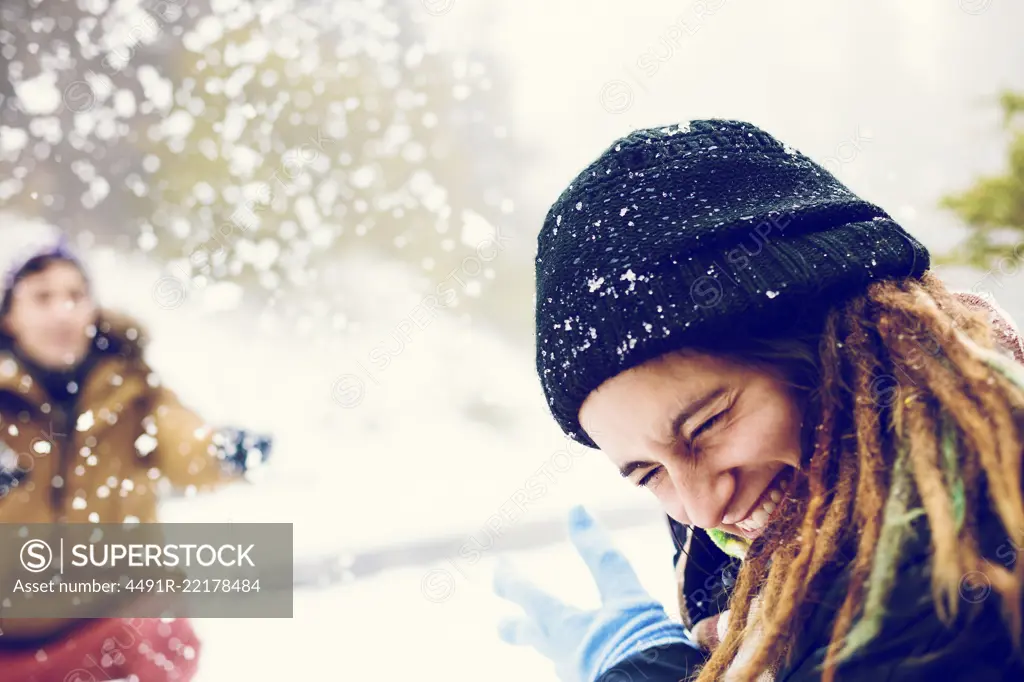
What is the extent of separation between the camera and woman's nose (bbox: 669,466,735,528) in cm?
60

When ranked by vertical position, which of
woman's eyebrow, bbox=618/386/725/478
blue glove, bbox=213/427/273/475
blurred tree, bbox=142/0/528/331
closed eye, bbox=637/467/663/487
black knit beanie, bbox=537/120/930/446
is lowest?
Answer: closed eye, bbox=637/467/663/487

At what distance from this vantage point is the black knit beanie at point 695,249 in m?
0.58

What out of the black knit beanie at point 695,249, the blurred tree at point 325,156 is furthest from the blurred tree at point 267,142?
the black knit beanie at point 695,249

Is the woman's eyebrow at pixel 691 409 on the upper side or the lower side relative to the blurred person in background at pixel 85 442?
lower

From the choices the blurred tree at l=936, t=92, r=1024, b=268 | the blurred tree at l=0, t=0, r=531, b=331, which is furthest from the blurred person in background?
the blurred tree at l=936, t=92, r=1024, b=268

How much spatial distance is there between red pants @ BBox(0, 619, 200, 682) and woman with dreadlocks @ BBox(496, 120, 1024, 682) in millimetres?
1171

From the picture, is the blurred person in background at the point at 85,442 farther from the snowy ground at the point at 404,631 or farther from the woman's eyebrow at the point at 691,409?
the woman's eyebrow at the point at 691,409

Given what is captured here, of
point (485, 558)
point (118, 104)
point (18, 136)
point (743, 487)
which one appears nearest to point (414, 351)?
point (485, 558)

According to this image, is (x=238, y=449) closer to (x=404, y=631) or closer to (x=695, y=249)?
(x=404, y=631)

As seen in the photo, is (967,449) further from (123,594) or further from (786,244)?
(123,594)

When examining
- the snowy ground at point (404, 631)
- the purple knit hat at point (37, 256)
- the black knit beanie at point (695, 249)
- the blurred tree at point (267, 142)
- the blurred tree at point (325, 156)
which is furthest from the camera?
the blurred tree at point (325, 156)

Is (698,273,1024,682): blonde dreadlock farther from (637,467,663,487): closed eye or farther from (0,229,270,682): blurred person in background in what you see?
(0,229,270,682): blurred person in background

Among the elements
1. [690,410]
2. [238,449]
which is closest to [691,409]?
[690,410]

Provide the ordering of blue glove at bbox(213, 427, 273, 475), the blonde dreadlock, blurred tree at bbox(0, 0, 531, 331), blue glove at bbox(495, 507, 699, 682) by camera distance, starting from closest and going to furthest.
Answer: the blonde dreadlock, blue glove at bbox(495, 507, 699, 682), blue glove at bbox(213, 427, 273, 475), blurred tree at bbox(0, 0, 531, 331)
